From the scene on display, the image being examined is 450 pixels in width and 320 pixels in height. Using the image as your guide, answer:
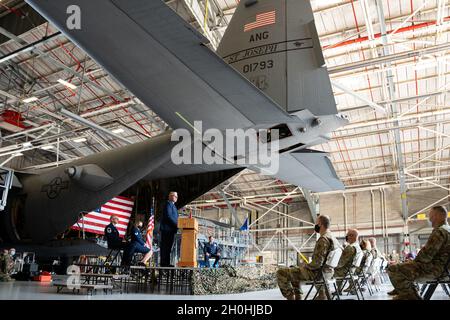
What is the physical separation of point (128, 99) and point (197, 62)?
44.5 ft

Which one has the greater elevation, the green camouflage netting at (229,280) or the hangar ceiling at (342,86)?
the hangar ceiling at (342,86)

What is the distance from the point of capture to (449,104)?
54.4 ft

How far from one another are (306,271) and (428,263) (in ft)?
3.95

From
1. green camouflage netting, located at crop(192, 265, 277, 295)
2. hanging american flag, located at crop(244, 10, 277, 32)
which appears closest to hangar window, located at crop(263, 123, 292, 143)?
hanging american flag, located at crop(244, 10, 277, 32)

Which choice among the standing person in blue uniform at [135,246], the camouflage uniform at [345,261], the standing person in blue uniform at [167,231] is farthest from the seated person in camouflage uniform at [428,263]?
the standing person in blue uniform at [135,246]

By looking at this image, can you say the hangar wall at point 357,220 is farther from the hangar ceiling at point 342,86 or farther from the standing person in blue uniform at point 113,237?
the standing person in blue uniform at point 113,237

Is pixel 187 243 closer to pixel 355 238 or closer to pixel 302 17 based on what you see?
pixel 355 238

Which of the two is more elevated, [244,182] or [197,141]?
[244,182]

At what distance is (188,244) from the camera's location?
635 centimetres

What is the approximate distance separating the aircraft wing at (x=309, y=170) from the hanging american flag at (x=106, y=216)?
4210 millimetres

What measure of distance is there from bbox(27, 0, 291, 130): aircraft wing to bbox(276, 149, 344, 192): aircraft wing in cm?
150

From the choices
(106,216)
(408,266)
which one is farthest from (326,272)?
(106,216)

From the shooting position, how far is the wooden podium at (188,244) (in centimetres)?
628
